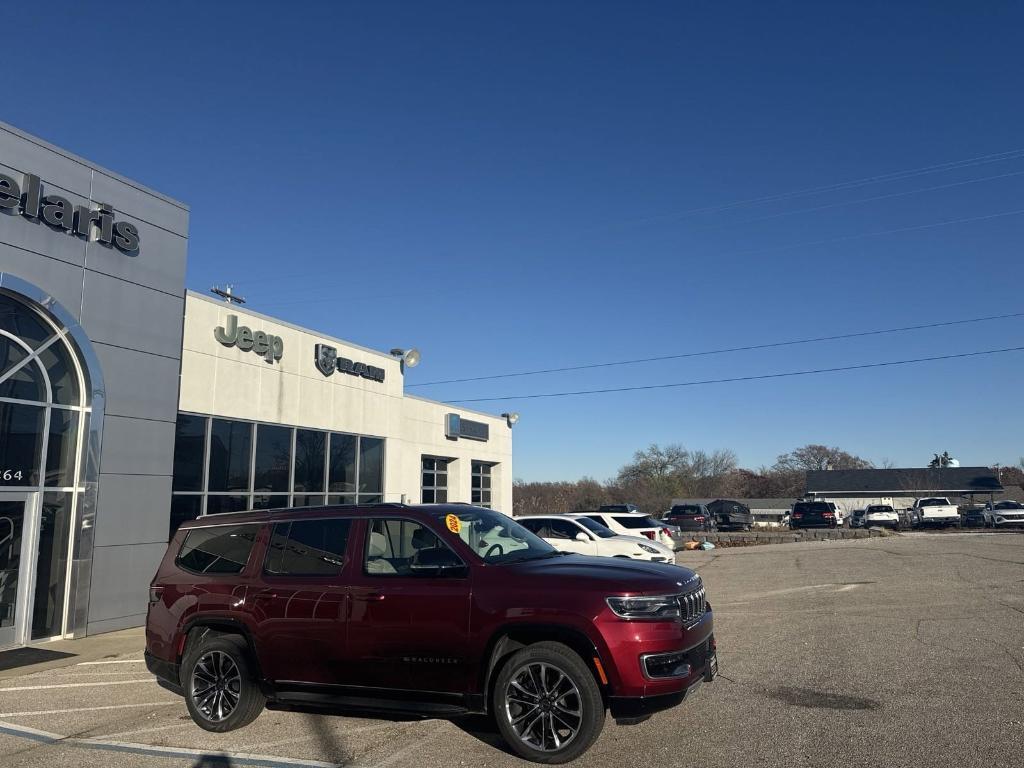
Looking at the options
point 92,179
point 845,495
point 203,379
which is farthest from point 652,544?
point 845,495

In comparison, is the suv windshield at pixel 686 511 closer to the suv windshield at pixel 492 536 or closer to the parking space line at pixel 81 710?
the suv windshield at pixel 492 536

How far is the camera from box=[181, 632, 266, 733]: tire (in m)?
6.49

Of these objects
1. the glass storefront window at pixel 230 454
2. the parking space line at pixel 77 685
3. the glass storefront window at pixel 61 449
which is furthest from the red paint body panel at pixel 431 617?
the glass storefront window at pixel 230 454

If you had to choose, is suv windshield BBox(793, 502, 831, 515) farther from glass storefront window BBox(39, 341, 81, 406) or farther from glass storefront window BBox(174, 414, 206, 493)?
glass storefront window BBox(39, 341, 81, 406)

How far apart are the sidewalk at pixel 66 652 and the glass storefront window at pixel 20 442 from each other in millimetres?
2427

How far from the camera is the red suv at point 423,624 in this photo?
5406 millimetres

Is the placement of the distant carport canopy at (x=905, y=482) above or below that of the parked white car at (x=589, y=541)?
above

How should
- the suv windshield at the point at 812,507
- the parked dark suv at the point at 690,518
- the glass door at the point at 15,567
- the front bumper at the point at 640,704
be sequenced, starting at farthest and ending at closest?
the suv windshield at the point at 812,507 < the parked dark suv at the point at 690,518 < the glass door at the point at 15,567 < the front bumper at the point at 640,704

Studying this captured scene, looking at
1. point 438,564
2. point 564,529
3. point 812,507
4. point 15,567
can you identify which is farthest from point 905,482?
point 438,564

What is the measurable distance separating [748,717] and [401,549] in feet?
10.3

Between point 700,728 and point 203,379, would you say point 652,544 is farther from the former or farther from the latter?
point 700,728

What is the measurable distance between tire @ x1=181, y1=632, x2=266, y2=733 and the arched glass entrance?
6189 mm

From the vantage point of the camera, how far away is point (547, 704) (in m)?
5.46

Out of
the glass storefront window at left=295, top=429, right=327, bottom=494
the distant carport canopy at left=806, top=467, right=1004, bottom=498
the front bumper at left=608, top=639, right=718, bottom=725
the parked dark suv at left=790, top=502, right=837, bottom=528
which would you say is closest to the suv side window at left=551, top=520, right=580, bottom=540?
the glass storefront window at left=295, top=429, right=327, bottom=494
